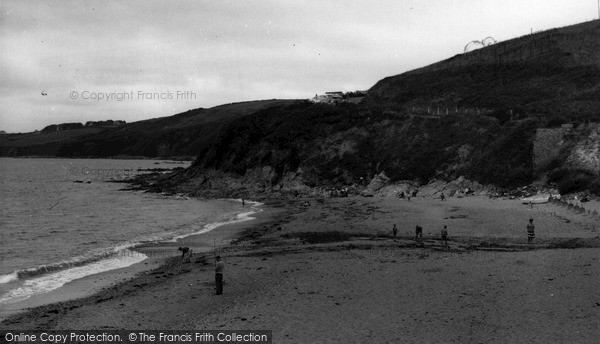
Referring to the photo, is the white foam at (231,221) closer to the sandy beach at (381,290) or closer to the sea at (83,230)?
the sea at (83,230)

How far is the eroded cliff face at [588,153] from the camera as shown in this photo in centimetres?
4512

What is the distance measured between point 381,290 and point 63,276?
16.1m

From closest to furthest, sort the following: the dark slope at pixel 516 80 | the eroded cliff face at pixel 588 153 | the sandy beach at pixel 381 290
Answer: the sandy beach at pixel 381 290 → the eroded cliff face at pixel 588 153 → the dark slope at pixel 516 80

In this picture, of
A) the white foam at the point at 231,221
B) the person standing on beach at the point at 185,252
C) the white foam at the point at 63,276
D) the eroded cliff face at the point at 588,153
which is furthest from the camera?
the eroded cliff face at the point at 588,153

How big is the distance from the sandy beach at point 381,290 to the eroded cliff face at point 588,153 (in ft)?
47.2

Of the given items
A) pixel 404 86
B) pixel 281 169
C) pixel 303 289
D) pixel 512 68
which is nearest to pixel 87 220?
pixel 281 169

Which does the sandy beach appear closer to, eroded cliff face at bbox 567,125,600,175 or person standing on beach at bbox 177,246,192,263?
person standing on beach at bbox 177,246,192,263

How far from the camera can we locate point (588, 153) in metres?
46.8

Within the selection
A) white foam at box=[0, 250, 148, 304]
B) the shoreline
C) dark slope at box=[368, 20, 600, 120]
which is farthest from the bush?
white foam at box=[0, 250, 148, 304]

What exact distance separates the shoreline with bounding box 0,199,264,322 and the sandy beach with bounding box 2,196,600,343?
617mm

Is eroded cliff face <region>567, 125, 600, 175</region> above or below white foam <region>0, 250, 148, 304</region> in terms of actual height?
above

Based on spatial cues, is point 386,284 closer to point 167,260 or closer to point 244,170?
point 167,260

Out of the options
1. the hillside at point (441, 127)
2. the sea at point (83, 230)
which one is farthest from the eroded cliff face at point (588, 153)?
the sea at point (83, 230)

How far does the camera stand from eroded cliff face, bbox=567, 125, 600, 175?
45.1 m
